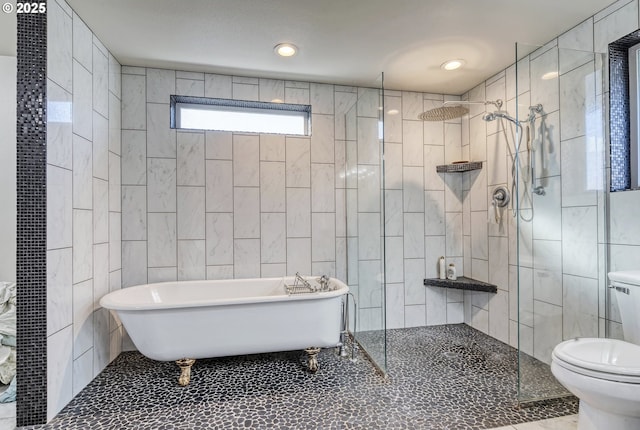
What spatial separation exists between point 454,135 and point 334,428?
2.98m

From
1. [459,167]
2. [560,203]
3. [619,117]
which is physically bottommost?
[560,203]

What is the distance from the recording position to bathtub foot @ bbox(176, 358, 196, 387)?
221cm

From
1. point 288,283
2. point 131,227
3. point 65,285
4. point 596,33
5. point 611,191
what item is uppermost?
point 596,33

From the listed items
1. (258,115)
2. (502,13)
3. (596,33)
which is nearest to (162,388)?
(258,115)

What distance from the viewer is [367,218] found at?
2.71 meters

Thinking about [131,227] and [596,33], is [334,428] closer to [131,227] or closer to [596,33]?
[131,227]

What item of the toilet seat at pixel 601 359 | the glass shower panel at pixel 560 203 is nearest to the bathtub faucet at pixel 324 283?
the glass shower panel at pixel 560 203

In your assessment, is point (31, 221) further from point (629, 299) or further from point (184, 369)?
point (629, 299)

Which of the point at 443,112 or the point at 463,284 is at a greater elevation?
the point at 443,112

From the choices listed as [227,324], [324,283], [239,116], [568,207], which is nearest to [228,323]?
[227,324]

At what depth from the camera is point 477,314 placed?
10.8ft

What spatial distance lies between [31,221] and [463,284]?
3.30 meters

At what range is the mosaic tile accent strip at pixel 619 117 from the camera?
6.79 feet

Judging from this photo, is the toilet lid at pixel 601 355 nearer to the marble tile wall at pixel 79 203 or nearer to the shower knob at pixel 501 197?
the shower knob at pixel 501 197
